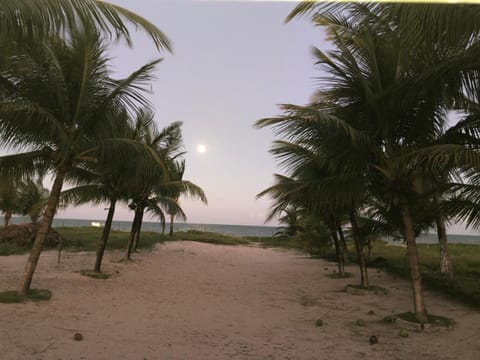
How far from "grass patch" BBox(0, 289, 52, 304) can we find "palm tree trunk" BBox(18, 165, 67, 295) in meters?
0.14

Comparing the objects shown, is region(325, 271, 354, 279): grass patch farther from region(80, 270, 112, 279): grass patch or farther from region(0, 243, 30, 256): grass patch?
region(0, 243, 30, 256): grass patch

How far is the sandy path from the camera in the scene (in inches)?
191

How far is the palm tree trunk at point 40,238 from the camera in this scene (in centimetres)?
737

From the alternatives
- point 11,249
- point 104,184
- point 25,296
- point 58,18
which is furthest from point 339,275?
point 11,249

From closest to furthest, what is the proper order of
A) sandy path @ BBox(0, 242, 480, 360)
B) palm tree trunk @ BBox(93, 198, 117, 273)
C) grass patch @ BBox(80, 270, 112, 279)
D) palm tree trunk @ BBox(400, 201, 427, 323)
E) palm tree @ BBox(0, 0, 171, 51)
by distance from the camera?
palm tree @ BBox(0, 0, 171, 51)
sandy path @ BBox(0, 242, 480, 360)
palm tree trunk @ BBox(400, 201, 427, 323)
grass patch @ BBox(80, 270, 112, 279)
palm tree trunk @ BBox(93, 198, 117, 273)

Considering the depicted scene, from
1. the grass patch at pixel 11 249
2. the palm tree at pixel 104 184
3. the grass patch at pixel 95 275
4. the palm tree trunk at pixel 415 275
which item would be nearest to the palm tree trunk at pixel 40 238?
the palm tree at pixel 104 184

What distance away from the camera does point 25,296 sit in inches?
281

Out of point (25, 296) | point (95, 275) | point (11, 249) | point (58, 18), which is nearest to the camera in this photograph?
point (58, 18)

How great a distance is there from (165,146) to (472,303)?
10.8 m

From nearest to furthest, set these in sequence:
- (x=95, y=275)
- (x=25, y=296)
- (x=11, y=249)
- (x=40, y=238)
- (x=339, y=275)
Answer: (x=25, y=296), (x=40, y=238), (x=95, y=275), (x=339, y=275), (x=11, y=249)

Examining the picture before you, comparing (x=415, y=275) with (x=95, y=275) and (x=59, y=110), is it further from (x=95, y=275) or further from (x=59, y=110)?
(x=95, y=275)

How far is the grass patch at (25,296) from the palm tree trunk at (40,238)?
0.45 ft

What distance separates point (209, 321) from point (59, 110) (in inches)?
204

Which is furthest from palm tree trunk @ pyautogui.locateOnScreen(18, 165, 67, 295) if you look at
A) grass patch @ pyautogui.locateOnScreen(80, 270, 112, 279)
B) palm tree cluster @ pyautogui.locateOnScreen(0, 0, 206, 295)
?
grass patch @ pyautogui.locateOnScreen(80, 270, 112, 279)
